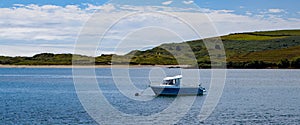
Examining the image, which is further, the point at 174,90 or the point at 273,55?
the point at 273,55

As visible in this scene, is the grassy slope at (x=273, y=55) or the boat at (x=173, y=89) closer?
the boat at (x=173, y=89)

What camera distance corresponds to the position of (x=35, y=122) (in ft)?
130

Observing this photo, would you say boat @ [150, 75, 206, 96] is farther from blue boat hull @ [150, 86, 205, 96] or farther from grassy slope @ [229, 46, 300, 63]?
grassy slope @ [229, 46, 300, 63]

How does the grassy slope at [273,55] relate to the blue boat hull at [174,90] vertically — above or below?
above

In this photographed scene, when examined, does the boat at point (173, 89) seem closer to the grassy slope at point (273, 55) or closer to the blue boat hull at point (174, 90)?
the blue boat hull at point (174, 90)

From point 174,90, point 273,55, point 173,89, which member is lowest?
point 174,90

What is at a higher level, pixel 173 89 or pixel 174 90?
pixel 173 89

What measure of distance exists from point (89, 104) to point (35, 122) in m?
13.3

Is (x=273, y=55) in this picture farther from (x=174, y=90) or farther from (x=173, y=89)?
(x=173, y=89)

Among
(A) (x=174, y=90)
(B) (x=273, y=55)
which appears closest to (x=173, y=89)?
(A) (x=174, y=90)

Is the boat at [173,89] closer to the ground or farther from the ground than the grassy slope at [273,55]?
closer to the ground

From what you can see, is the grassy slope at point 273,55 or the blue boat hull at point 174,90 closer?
the blue boat hull at point 174,90

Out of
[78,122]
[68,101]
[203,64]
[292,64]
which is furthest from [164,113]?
[203,64]

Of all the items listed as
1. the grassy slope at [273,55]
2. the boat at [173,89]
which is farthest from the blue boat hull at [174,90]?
the grassy slope at [273,55]
